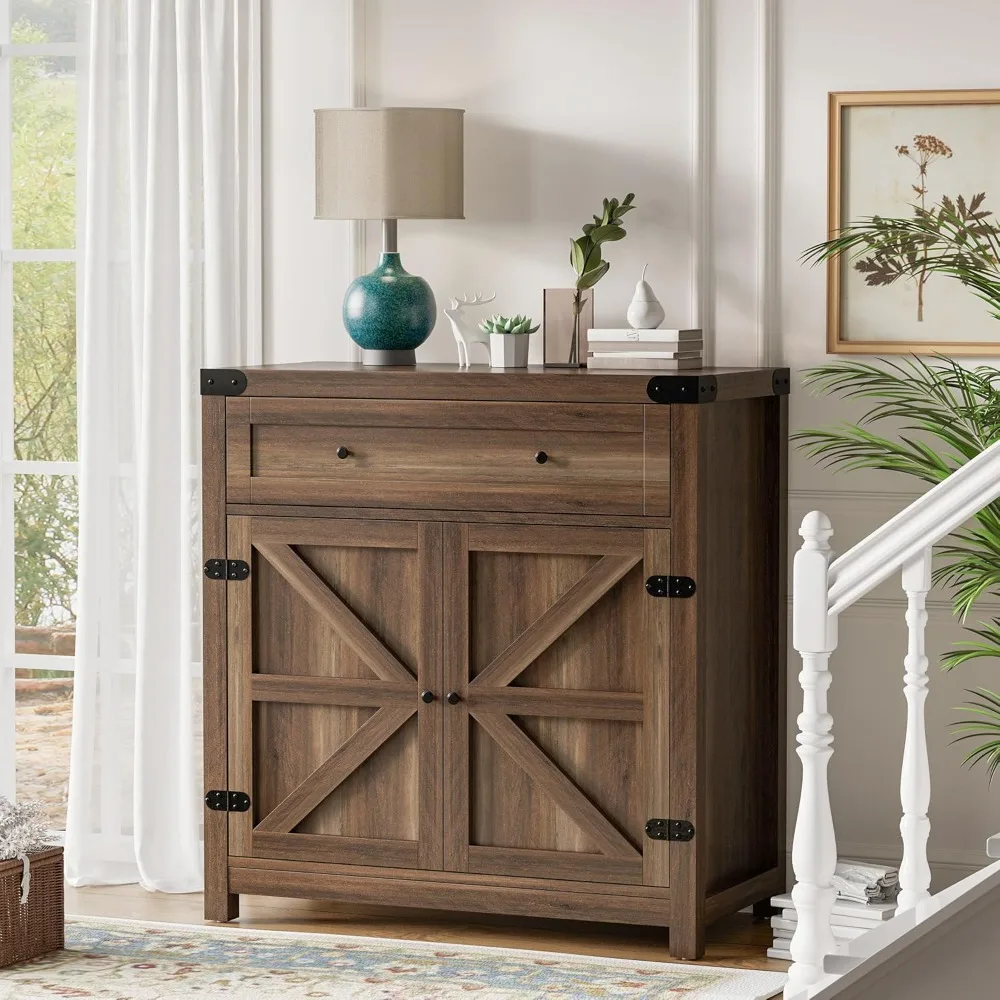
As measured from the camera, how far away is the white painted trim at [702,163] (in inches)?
131

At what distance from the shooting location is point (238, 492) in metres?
3.16

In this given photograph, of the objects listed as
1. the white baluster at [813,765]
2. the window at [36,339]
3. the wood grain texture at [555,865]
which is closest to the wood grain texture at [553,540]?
the wood grain texture at [555,865]

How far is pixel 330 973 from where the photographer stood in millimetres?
2893

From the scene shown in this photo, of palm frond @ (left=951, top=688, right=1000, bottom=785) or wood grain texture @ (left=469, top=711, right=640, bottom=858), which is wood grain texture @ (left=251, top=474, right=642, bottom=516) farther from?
palm frond @ (left=951, top=688, right=1000, bottom=785)

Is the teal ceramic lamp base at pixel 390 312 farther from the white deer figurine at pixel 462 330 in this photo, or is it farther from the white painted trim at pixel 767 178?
the white painted trim at pixel 767 178

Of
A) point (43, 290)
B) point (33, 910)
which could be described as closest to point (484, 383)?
point (33, 910)

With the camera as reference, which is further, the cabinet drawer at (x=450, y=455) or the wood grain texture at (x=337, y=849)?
the wood grain texture at (x=337, y=849)

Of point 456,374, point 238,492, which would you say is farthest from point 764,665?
point 238,492

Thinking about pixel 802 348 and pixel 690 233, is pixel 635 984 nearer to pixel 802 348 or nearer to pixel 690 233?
pixel 802 348

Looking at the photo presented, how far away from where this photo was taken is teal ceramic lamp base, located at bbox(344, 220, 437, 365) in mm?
3264

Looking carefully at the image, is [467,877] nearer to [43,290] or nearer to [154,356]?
[154,356]

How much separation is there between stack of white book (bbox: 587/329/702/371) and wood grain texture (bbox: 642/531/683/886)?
41 centimetres

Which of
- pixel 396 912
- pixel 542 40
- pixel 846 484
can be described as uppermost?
pixel 542 40

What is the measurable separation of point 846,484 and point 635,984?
47.6 inches
